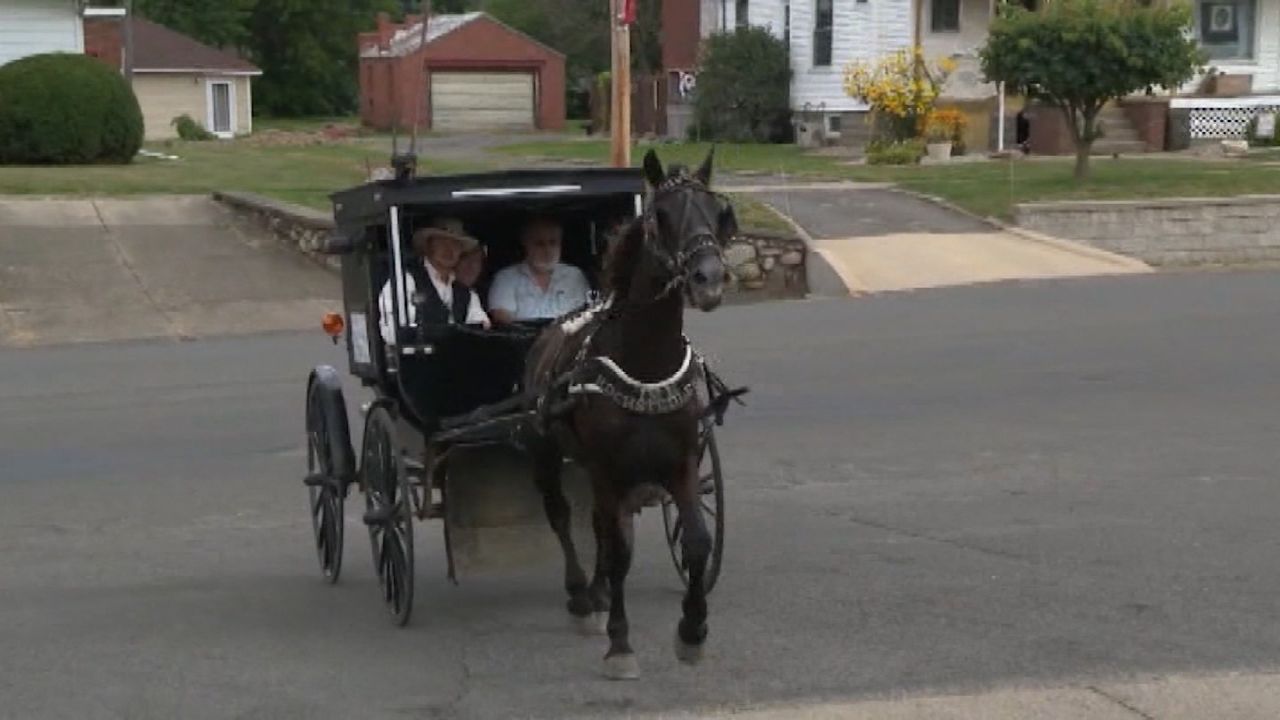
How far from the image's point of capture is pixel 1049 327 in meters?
A: 19.1

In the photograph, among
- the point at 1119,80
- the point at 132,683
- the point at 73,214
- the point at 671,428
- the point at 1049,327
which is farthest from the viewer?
the point at 1119,80

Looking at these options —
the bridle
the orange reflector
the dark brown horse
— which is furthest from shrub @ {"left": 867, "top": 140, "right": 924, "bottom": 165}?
the bridle

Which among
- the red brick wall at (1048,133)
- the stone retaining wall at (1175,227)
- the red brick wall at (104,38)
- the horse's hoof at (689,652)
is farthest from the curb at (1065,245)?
the red brick wall at (104,38)

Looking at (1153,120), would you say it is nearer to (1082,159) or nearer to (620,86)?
(1082,159)

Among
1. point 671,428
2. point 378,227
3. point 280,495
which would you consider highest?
point 378,227

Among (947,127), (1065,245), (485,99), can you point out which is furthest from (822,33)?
(485,99)

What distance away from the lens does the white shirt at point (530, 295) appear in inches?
357

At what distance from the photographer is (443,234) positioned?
8.79 m

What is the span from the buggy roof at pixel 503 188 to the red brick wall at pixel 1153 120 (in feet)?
108

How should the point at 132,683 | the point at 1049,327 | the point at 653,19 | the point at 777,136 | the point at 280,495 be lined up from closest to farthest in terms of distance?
the point at 132,683, the point at 280,495, the point at 1049,327, the point at 777,136, the point at 653,19

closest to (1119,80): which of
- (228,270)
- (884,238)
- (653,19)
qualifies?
(884,238)

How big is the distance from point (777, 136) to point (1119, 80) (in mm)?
20838

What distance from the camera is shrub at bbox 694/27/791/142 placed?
47.4 m

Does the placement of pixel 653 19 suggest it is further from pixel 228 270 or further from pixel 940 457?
pixel 940 457
